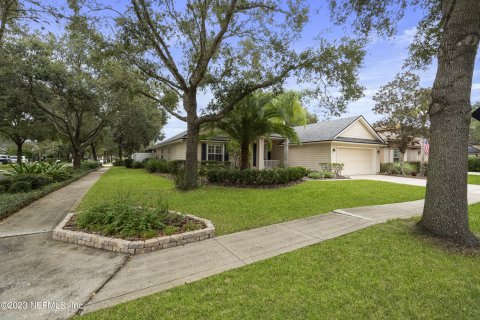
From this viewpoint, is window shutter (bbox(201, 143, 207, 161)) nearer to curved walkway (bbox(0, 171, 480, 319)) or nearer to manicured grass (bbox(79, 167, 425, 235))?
manicured grass (bbox(79, 167, 425, 235))

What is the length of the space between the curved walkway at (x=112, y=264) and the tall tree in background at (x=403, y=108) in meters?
16.1

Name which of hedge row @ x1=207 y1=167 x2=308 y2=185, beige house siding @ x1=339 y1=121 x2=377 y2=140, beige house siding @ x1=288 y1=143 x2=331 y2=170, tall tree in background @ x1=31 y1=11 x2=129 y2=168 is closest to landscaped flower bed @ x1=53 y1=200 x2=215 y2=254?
hedge row @ x1=207 y1=167 x2=308 y2=185

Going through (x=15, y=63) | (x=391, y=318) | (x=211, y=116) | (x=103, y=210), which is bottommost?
(x=391, y=318)

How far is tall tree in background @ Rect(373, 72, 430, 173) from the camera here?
17562 millimetres

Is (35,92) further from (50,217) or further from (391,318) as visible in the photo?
(391,318)

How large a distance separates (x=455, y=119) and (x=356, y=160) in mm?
16019

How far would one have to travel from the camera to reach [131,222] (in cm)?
480

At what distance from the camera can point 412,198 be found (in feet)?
29.7

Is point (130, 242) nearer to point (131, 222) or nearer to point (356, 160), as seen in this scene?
point (131, 222)

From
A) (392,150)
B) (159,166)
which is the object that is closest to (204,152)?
(159,166)

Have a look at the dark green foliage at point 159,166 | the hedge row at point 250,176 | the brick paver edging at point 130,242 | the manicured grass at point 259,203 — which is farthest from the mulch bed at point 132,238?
the dark green foliage at point 159,166

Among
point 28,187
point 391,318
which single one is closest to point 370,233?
point 391,318

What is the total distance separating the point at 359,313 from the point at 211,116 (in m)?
8.95

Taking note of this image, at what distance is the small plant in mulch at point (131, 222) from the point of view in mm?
4590
